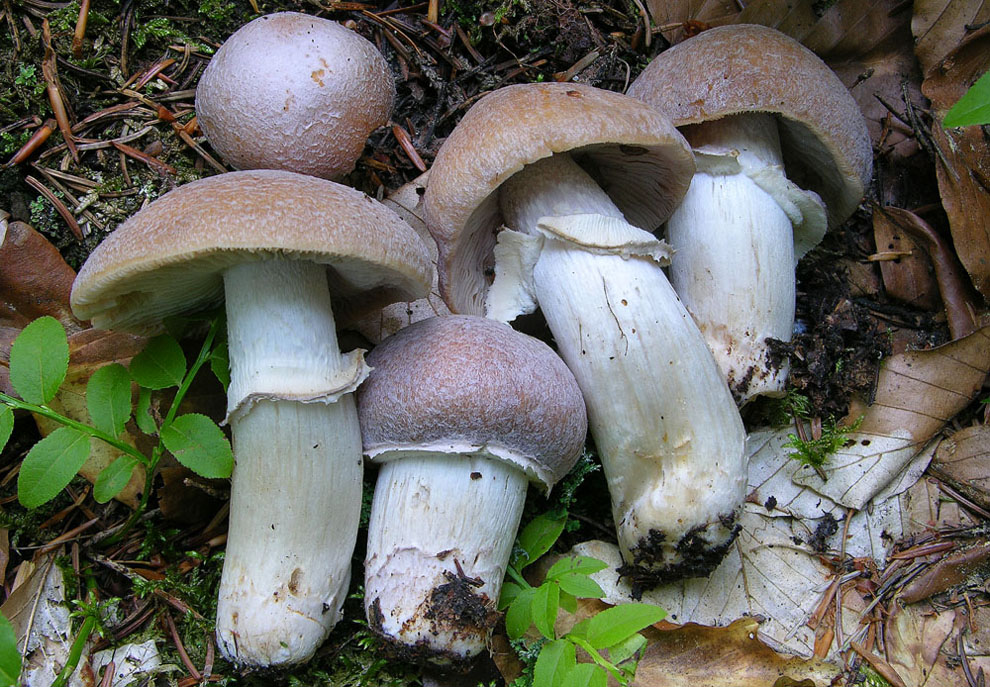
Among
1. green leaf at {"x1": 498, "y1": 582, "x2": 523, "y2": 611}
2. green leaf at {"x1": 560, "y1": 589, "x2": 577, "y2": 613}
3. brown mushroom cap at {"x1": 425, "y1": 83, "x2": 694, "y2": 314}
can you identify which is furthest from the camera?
green leaf at {"x1": 498, "y1": 582, "x2": 523, "y2": 611}

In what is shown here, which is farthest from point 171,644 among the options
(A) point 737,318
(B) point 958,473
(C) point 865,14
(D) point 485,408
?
(C) point 865,14

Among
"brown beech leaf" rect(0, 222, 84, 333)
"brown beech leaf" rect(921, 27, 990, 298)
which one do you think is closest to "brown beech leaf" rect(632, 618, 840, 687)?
"brown beech leaf" rect(921, 27, 990, 298)

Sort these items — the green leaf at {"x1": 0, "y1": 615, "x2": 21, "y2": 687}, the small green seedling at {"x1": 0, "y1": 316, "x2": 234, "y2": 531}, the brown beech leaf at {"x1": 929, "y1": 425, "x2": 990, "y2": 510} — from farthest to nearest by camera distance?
the brown beech leaf at {"x1": 929, "y1": 425, "x2": 990, "y2": 510} → the small green seedling at {"x1": 0, "y1": 316, "x2": 234, "y2": 531} → the green leaf at {"x1": 0, "y1": 615, "x2": 21, "y2": 687}

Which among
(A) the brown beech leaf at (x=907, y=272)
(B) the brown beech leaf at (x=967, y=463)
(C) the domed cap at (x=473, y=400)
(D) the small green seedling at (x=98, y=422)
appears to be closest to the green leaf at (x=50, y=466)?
(D) the small green seedling at (x=98, y=422)

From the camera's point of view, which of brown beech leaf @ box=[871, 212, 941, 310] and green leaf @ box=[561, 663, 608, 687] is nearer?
green leaf @ box=[561, 663, 608, 687]

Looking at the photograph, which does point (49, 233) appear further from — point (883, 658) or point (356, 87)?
point (883, 658)

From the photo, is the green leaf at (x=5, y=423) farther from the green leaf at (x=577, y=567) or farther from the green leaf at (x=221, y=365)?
the green leaf at (x=577, y=567)

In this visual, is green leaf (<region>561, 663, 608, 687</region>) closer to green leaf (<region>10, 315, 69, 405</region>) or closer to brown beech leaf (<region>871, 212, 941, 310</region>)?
green leaf (<region>10, 315, 69, 405</region>)

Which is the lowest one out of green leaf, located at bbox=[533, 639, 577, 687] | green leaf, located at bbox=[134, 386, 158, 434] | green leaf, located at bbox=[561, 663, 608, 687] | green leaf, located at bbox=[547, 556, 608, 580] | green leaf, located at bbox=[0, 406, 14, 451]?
green leaf, located at bbox=[533, 639, 577, 687]

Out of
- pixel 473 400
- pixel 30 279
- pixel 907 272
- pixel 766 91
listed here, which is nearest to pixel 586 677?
pixel 473 400
